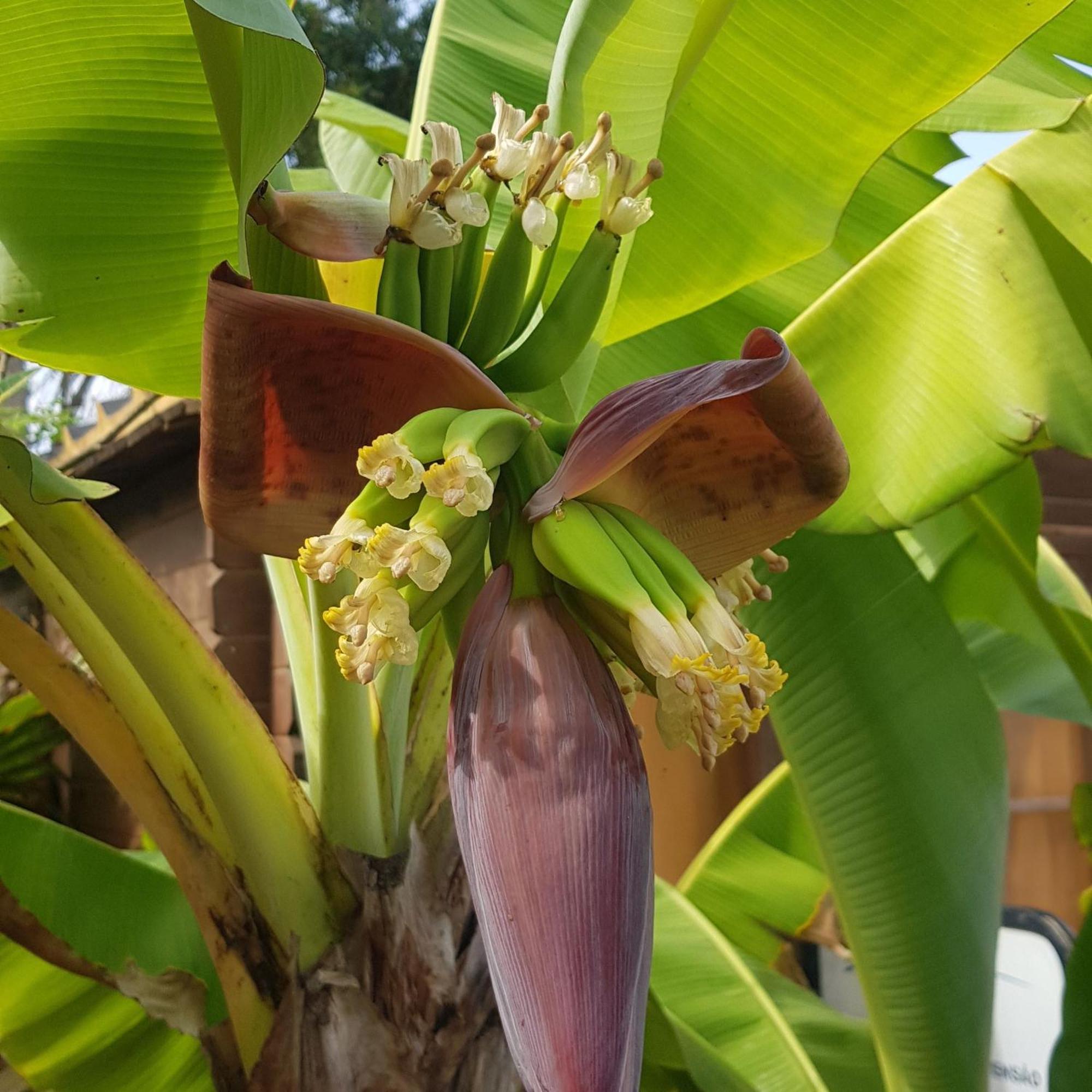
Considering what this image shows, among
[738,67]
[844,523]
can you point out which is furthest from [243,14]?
[844,523]

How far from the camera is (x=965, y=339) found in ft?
1.94

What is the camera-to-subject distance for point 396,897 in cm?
51

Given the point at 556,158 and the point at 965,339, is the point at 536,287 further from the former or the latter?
the point at 965,339

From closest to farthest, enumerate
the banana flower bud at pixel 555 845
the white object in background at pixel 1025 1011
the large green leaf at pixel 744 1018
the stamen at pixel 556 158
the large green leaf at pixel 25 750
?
1. the banana flower bud at pixel 555 845
2. the stamen at pixel 556 158
3. the large green leaf at pixel 744 1018
4. the white object in background at pixel 1025 1011
5. the large green leaf at pixel 25 750

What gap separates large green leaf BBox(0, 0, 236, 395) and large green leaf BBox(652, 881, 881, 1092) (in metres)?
0.61

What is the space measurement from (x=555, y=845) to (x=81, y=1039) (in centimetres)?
48

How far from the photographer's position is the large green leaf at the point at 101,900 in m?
0.65

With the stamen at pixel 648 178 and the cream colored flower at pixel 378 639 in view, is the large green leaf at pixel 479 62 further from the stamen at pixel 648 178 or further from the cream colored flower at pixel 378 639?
the cream colored flower at pixel 378 639

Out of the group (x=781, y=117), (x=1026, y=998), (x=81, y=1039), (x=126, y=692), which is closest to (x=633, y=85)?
(x=781, y=117)

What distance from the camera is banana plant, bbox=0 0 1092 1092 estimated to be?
0.31 meters

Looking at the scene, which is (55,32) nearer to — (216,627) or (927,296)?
(927,296)

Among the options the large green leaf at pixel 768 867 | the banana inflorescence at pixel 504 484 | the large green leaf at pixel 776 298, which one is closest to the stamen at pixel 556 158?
the banana inflorescence at pixel 504 484

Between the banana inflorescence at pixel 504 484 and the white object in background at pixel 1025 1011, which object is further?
the white object in background at pixel 1025 1011

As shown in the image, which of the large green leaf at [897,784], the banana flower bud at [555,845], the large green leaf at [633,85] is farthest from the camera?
the large green leaf at [897,784]
